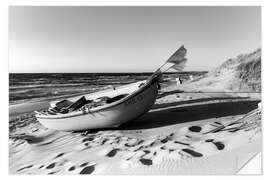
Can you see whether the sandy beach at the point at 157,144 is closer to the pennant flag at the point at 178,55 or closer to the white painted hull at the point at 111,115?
the white painted hull at the point at 111,115

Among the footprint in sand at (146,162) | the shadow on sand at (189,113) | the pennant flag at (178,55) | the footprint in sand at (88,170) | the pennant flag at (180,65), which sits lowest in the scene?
the footprint in sand at (88,170)

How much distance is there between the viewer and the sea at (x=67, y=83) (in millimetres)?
2955

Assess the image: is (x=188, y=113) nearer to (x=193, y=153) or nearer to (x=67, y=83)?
(x=193, y=153)

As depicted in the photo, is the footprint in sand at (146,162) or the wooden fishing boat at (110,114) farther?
the wooden fishing boat at (110,114)

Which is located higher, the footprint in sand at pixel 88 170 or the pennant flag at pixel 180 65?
the pennant flag at pixel 180 65

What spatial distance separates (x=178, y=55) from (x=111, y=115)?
0.87 m

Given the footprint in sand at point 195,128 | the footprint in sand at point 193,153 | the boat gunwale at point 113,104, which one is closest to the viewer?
the footprint in sand at point 193,153

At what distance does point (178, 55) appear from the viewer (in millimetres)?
2947

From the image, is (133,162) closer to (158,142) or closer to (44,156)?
(158,142)

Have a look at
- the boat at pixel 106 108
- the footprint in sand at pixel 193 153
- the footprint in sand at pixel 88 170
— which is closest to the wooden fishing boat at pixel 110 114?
the boat at pixel 106 108

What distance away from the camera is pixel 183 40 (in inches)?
117

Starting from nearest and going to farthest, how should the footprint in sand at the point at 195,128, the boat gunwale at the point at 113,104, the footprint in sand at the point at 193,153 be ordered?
the footprint in sand at the point at 193,153 < the boat gunwale at the point at 113,104 < the footprint in sand at the point at 195,128
